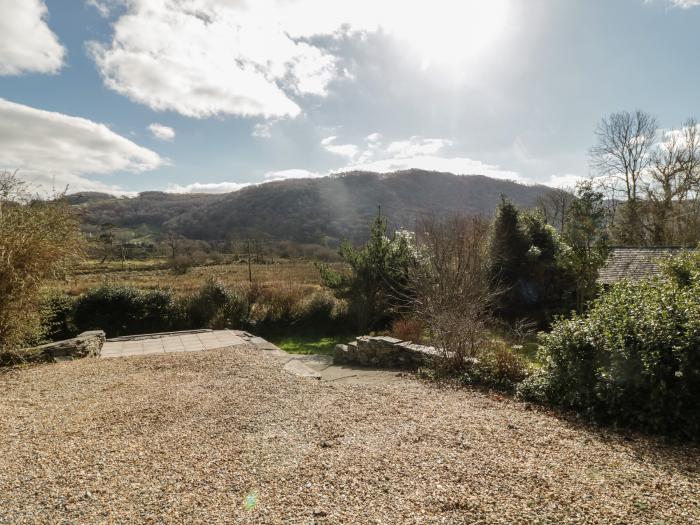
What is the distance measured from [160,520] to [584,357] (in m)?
4.62

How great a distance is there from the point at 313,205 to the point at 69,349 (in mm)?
64135

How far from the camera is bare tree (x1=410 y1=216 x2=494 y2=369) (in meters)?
7.00

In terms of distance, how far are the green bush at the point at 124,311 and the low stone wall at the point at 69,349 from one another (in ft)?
12.3

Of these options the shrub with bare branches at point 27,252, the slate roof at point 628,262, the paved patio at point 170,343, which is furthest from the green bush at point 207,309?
the slate roof at point 628,262

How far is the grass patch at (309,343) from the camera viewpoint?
12.5 meters

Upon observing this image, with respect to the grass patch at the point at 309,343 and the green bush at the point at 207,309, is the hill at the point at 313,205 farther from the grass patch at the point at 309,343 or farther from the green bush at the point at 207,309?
the green bush at the point at 207,309

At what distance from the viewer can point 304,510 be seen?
284 cm

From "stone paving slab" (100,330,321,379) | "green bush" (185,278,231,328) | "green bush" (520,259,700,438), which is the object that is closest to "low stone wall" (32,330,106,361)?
"stone paving slab" (100,330,321,379)

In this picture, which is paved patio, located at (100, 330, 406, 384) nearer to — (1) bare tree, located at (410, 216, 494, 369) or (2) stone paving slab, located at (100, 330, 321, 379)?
(2) stone paving slab, located at (100, 330, 321, 379)

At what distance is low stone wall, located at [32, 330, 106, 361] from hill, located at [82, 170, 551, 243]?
49.1 metres

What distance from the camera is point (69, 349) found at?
816 cm

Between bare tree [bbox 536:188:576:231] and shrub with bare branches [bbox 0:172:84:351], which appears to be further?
bare tree [bbox 536:188:576:231]

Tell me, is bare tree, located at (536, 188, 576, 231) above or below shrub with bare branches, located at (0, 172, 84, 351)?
above

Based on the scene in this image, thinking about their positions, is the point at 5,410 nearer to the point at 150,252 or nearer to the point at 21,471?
the point at 21,471
